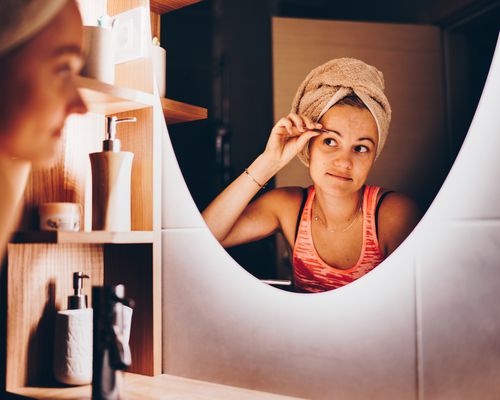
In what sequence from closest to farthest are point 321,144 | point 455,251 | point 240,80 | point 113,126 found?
point 455,251 < point 321,144 < point 240,80 < point 113,126

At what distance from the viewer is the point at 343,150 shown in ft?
2.84

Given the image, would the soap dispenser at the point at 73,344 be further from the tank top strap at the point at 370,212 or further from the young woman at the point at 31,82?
the tank top strap at the point at 370,212

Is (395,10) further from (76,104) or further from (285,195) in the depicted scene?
(76,104)

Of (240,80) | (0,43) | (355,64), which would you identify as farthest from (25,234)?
(355,64)

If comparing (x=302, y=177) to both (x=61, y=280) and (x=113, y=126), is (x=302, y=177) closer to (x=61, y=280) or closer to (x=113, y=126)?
(x=113, y=126)

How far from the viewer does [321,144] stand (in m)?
0.89

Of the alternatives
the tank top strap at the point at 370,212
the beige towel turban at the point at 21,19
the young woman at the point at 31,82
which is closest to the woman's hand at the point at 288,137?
the tank top strap at the point at 370,212

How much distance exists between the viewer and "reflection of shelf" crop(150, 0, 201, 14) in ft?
3.58

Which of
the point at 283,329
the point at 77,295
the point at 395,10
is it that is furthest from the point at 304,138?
the point at 77,295

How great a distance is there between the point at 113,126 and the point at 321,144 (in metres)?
0.49

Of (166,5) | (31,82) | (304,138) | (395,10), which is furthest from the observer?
(166,5)

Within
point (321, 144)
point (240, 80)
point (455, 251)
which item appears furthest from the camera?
point (240, 80)

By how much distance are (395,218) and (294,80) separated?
31 cm

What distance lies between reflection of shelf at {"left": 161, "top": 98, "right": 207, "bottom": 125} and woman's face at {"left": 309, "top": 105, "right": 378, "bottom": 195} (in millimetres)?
292
